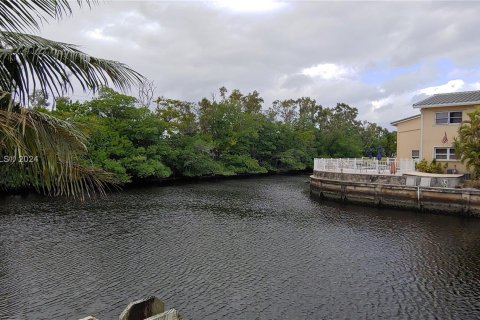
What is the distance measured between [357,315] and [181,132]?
43.5m

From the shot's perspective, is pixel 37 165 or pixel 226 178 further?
pixel 226 178

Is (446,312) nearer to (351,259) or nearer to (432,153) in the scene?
(351,259)

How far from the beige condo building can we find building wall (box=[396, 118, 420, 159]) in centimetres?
104

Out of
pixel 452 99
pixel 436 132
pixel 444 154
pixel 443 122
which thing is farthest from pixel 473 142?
pixel 452 99

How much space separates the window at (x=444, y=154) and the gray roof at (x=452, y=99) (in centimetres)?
343

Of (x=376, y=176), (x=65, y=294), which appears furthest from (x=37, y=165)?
(x=376, y=176)

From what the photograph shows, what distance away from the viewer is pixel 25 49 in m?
3.22

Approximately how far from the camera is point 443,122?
28.1 metres

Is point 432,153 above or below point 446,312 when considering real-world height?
above

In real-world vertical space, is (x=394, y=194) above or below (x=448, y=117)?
below

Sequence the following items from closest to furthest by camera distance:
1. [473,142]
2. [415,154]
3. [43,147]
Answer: [43,147]
[473,142]
[415,154]

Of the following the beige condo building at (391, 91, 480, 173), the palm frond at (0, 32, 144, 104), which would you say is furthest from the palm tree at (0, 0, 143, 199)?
the beige condo building at (391, 91, 480, 173)

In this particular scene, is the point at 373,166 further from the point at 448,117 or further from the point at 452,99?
the point at 452,99

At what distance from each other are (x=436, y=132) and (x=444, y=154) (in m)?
1.81
